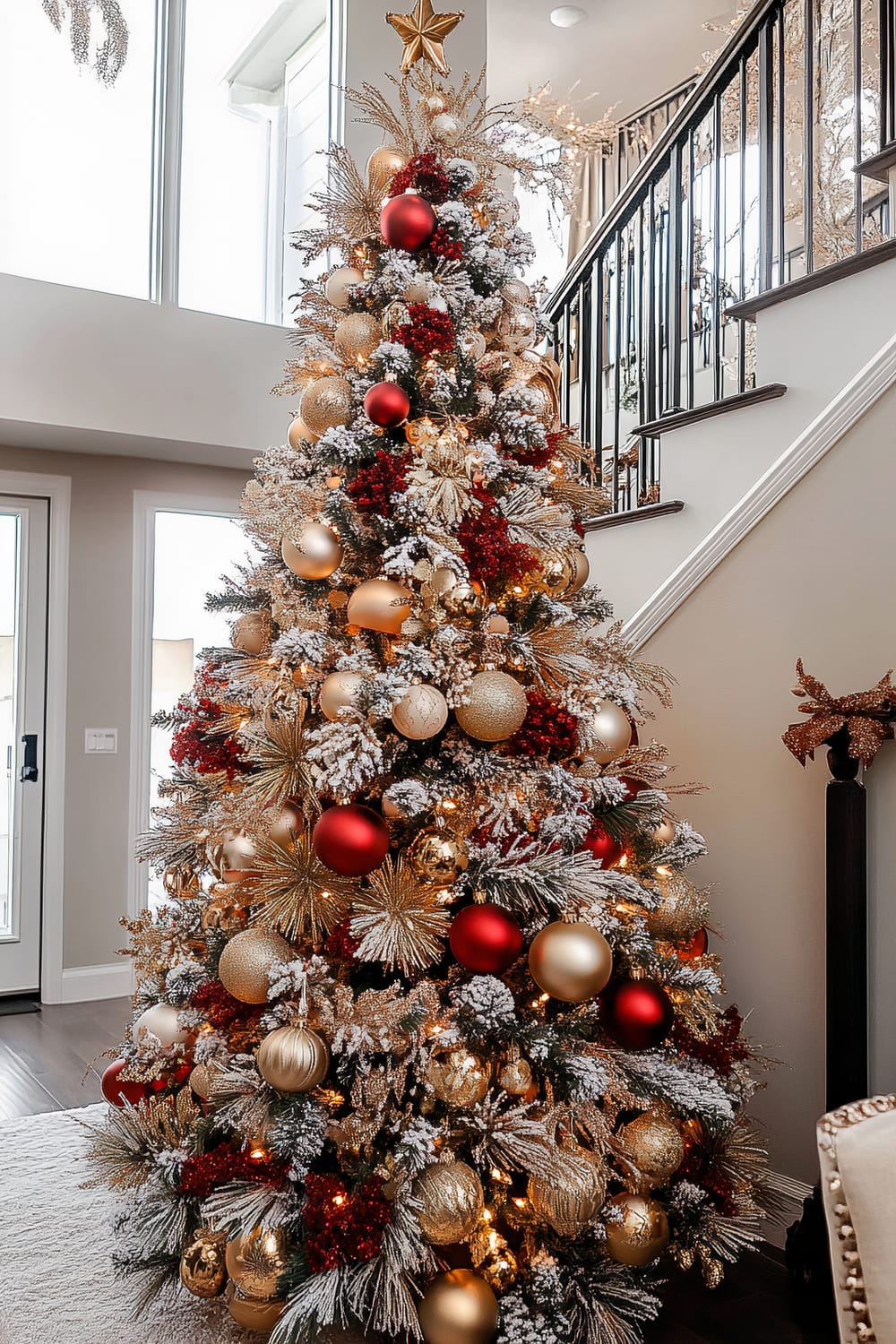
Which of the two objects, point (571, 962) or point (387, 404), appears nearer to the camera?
point (571, 962)

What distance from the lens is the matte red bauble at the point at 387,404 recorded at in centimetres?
194

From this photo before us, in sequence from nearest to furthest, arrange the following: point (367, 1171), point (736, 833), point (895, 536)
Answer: point (367, 1171) < point (895, 536) < point (736, 833)

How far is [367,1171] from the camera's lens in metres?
1.69

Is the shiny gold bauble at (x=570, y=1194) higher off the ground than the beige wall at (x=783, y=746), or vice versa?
the beige wall at (x=783, y=746)

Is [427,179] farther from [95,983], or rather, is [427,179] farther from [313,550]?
[95,983]

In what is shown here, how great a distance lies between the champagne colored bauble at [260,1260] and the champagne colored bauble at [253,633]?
1114mm

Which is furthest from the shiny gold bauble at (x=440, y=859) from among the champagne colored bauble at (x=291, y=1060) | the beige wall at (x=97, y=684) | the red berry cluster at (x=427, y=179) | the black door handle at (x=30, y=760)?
the black door handle at (x=30, y=760)

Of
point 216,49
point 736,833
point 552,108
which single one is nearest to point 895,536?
point 736,833

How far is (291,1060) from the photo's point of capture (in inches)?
66.2

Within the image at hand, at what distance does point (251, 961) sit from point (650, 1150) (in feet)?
2.58

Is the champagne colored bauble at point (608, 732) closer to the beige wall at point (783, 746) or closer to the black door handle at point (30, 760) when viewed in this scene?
the beige wall at point (783, 746)

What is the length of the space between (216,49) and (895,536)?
12.2 ft

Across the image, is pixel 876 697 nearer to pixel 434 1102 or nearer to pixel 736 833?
pixel 736 833

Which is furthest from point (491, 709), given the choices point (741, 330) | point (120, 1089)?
point (741, 330)
